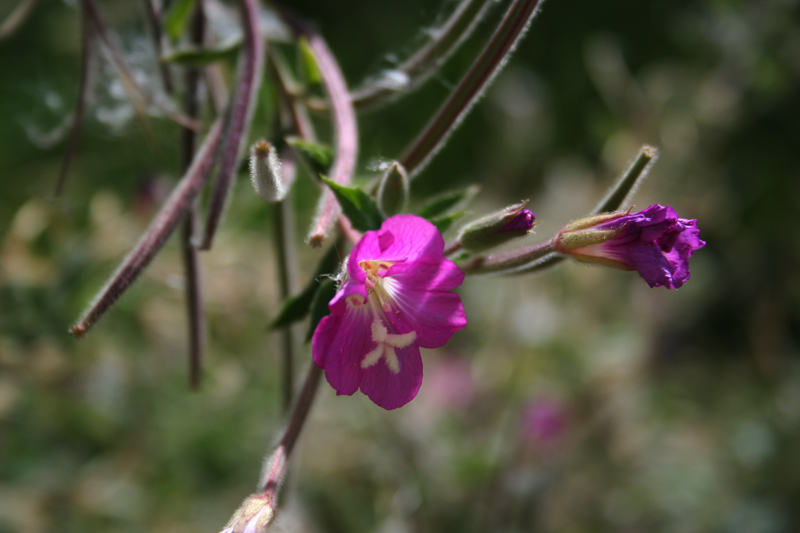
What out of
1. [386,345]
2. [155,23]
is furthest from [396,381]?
[155,23]

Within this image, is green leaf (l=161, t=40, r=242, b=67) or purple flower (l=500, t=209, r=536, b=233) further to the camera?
green leaf (l=161, t=40, r=242, b=67)

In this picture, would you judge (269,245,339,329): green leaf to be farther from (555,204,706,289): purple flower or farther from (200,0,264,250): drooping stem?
(555,204,706,289): purple flower

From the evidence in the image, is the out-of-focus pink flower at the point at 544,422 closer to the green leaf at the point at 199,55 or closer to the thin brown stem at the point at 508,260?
the thin brown stem at the point at 508,260

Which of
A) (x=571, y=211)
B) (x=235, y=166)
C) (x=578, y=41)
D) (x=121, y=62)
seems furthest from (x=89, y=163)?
(x=578, y=41)

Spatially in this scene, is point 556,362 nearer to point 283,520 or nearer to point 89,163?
point 283,520

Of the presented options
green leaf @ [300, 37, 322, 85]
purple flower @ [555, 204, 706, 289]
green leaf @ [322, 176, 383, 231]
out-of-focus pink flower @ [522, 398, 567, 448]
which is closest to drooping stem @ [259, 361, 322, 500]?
green leaf @ [322, 176, 383, 231]

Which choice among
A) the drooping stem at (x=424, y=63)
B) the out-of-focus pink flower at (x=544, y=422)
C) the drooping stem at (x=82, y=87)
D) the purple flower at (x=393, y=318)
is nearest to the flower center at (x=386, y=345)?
the purple flower at (x=393, y=318)

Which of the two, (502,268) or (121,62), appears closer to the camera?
(502,268)
